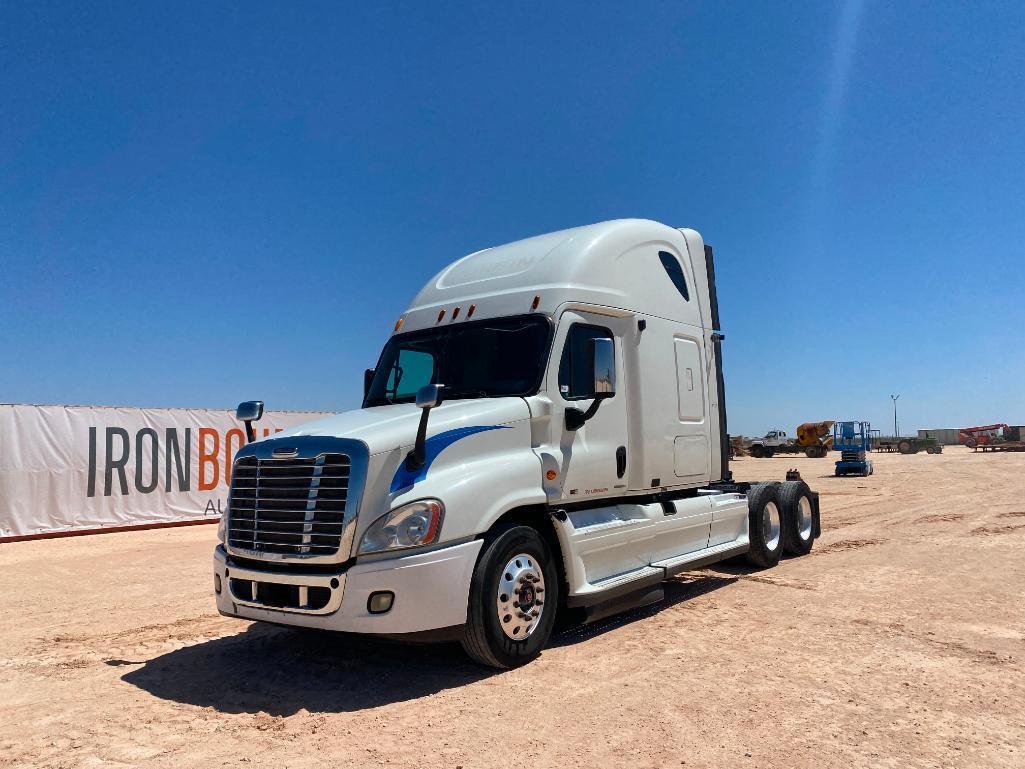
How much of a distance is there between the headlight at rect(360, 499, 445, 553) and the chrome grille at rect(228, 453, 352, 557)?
0.24 meters

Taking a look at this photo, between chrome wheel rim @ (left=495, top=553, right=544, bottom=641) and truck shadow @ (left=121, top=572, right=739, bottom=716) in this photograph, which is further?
chrome wheel rim @ (left=495, top=553, right=544, bottom=641)

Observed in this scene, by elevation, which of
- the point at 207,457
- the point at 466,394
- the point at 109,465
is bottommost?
the point at 109,465

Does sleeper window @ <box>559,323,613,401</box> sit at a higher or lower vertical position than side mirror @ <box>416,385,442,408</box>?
higher

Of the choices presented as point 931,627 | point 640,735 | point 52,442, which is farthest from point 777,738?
point 52,442

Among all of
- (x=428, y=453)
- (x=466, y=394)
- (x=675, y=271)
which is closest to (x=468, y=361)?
(x=466, y=394)

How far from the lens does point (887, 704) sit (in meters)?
4.47

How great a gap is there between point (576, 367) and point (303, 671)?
10.9 ft

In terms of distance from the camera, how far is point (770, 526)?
984 cm

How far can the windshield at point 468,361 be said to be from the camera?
20.3ft

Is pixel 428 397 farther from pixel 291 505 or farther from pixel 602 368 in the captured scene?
pixel 602 368

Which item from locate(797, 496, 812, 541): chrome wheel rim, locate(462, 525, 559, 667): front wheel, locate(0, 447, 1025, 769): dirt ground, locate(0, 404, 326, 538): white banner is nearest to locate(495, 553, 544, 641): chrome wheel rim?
locate(462, 525, 559, 667): front wheel

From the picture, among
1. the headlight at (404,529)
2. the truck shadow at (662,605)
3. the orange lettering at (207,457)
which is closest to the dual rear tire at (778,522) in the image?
the truck shadow at (662,605)

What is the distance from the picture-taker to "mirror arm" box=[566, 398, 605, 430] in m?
6.18

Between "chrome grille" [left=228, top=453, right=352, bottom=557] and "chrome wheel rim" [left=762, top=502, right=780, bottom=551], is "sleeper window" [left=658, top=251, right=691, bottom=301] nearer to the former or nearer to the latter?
"chrome wheel rim" [left=762, top=502, right=780, bottom=551]
